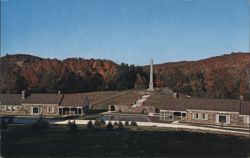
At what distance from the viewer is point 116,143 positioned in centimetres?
1586

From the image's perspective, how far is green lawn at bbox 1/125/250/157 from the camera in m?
15.1

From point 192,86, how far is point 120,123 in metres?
5.30

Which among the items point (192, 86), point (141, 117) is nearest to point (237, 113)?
point (192, 86)

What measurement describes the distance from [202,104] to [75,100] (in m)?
6.50

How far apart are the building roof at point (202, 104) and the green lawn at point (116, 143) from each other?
9.73 ft

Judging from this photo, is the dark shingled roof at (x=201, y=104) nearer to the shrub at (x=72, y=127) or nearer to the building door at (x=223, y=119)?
the building door at (x=223, y=119)

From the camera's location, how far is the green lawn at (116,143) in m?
15.1

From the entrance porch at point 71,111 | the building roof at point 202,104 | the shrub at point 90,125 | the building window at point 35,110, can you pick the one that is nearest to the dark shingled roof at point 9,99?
the building window at point 35,110

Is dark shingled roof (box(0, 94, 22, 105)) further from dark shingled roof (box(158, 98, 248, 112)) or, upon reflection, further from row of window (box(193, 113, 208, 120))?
row of window (box(193, 113, 208, 120))

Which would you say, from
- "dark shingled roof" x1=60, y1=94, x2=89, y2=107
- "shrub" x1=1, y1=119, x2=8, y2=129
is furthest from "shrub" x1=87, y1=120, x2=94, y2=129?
"shrub" x1=1, y1=119, x2=8, y2=129

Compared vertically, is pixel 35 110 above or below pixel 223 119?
above

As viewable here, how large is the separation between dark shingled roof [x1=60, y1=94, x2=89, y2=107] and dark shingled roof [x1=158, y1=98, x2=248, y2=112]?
5.00m

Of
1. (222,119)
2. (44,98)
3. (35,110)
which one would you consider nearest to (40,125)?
(35,110)

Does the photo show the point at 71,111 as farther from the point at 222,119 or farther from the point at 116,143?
the point at 222,119
